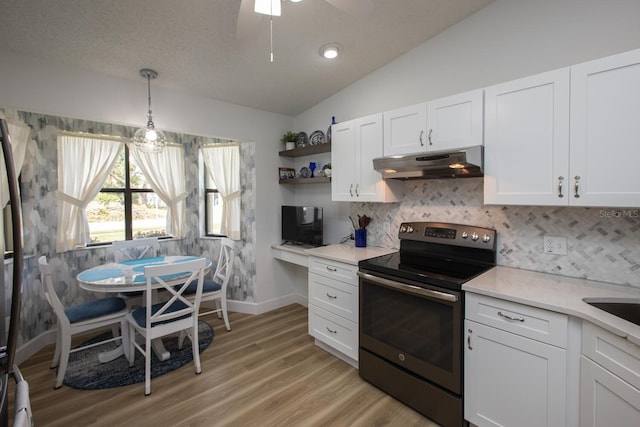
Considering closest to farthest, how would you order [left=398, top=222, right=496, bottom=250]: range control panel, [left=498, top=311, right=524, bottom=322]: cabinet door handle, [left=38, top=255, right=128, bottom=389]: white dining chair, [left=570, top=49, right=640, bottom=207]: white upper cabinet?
[left=570, top=49, right=640, bottom=207]: white upper cabinet
[left=498, top=311, right=524, bottom=322]: cabinet door handle
[left=398, top=222, right=496, bottom=250]: range control panel
[left=38, top=255, right=128, bottom=389]: white dining chair

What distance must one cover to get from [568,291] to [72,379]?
361cm

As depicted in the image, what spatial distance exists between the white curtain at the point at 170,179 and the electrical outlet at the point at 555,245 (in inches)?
161

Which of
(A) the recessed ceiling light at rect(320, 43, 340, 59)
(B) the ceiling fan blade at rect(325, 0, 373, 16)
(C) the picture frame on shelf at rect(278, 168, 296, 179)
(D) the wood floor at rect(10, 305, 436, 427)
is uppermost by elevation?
(A) the recessed ceiling light at rect(320, 43, 340, 59)

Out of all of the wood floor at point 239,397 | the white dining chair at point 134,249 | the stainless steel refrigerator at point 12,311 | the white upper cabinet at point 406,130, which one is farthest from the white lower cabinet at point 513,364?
the white dining chair at point 134,249

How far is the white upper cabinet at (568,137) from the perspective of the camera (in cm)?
147

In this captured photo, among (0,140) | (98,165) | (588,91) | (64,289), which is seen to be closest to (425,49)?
(588,91)

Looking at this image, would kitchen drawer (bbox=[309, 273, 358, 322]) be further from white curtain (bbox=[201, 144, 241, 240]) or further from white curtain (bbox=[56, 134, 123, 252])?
white curtain (bbox=[56, 134, 123, 252])

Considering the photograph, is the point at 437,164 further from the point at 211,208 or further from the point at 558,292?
the point at 211,208

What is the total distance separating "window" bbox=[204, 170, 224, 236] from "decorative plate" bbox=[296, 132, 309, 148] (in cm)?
141

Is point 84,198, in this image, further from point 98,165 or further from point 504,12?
point 504,12

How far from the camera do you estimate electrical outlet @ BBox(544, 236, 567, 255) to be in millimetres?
1915

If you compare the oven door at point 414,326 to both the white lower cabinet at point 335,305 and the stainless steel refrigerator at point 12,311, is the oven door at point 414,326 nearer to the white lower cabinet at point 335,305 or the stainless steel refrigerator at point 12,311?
the white lower cabinet at point 335,305

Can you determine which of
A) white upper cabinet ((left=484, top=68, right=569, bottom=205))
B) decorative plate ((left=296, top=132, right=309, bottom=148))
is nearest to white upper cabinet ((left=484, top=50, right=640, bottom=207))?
white upper cabinet ((left=484, top=68, right=569, bottom=205))

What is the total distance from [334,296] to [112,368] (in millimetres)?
2038
